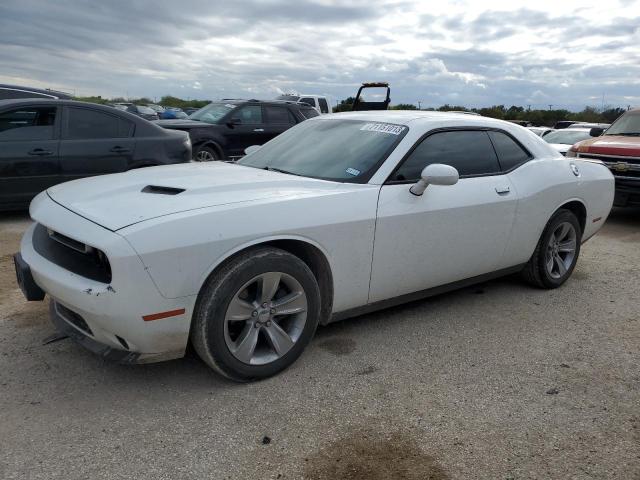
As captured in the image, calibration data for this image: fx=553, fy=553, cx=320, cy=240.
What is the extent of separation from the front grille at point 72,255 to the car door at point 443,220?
1.59 metres

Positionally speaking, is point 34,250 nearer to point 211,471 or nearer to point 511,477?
point 211,471

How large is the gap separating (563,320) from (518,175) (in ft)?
3.86

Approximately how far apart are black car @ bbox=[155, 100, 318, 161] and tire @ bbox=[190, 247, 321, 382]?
25.9 feet

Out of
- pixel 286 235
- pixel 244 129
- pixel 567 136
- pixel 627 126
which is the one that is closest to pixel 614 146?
pixel 627 126

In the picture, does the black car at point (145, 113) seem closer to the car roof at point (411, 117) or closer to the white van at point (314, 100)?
the white van at point (314, 100)

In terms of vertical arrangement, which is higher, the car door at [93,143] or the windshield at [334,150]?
the windshield at [334,150]

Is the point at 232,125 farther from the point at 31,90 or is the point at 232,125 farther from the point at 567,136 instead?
the point at 567,136

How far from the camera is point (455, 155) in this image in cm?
405

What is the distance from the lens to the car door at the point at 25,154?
636cm

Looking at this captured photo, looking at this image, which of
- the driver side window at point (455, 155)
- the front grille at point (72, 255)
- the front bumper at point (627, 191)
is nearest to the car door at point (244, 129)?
the front bumper at point (627, 191)

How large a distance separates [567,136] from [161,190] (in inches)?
463

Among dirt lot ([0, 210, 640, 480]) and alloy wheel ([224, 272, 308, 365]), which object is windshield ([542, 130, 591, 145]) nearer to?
dirt lot ([0, 210, 640, 480])

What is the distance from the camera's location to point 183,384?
3080 millimetres

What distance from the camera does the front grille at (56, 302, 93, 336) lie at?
9.45ft
